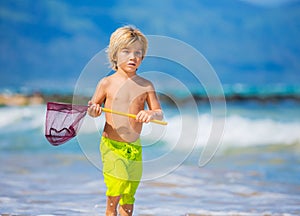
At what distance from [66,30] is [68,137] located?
14.4 meters

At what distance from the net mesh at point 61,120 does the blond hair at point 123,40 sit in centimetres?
34

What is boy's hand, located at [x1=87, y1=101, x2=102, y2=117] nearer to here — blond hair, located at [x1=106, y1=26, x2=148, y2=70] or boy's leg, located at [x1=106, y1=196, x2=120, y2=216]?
blond hair, located at [x1=106, y1=26, x2=148, y2=70]

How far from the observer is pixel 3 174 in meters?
5.06

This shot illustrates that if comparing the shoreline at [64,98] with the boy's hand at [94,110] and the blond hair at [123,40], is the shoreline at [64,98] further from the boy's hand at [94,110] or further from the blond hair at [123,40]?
the boy's hand at [94,110]

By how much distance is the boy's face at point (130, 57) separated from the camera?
2844 millimetres

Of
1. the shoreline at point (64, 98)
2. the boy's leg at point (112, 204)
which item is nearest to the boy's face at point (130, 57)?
the boy's leg at point (112, 204)

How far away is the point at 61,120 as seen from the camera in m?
2.74

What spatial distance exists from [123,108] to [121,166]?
0.30 meters

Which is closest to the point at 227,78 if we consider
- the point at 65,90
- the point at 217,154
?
the point at 65,90

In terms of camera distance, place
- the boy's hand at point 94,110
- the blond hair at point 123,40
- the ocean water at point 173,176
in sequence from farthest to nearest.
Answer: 1. the ocean water at point 173,176
2. the blond hair at point 123,40
3. the boy's hand at point 94,110

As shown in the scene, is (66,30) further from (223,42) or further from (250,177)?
(250,177)

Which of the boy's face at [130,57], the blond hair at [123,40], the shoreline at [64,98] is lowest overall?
the boy's face at [130,57]

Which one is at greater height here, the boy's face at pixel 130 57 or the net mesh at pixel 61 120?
the boy's face at pixel 130 57

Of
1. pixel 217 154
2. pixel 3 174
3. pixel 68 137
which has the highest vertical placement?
pixel 217 154
